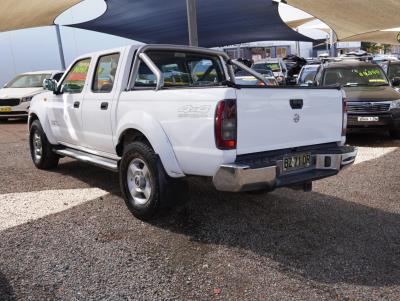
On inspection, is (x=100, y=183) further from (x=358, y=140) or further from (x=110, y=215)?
(x=358, y=140)

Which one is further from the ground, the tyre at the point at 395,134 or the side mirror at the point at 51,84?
the side mirror at the point at 51,84

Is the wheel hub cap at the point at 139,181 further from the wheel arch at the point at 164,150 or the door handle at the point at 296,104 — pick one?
the door handle at the point at 296,104

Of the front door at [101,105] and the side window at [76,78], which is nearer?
the front door at [101,105]

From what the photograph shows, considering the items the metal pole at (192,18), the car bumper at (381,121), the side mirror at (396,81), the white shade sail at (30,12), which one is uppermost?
the white shade sail at (30,12)

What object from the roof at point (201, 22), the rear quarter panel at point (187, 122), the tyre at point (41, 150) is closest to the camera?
the rear quarter panel at point (187, 122)

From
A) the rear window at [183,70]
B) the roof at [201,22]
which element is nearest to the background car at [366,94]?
the roof at [201,22]

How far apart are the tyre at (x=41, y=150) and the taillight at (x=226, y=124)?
3.80m

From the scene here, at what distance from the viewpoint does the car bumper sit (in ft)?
29.8

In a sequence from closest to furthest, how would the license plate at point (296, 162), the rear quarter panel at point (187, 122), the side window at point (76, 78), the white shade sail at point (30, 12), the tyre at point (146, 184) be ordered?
the rear quarter panel at point (187, 122), the license plate at point (296, 162), the tyre at point (146, 184), the side window at point (76, 78), the white shade sail at point (30, 12)

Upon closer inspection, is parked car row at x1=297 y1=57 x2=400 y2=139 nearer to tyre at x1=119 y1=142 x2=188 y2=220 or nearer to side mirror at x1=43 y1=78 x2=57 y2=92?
side mirror at x1=43 y1=78 x2=57 y2=92

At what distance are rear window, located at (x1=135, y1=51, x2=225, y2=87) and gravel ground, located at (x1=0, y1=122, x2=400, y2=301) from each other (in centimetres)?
131

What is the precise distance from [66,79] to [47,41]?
21.3 meters

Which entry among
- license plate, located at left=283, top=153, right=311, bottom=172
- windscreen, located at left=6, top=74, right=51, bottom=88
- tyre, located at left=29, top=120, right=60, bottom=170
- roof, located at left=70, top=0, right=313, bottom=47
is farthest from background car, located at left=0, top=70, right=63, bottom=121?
license plate, located at left=283, top=153, right=311, bottom=172

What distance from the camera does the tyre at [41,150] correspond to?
675 cm
